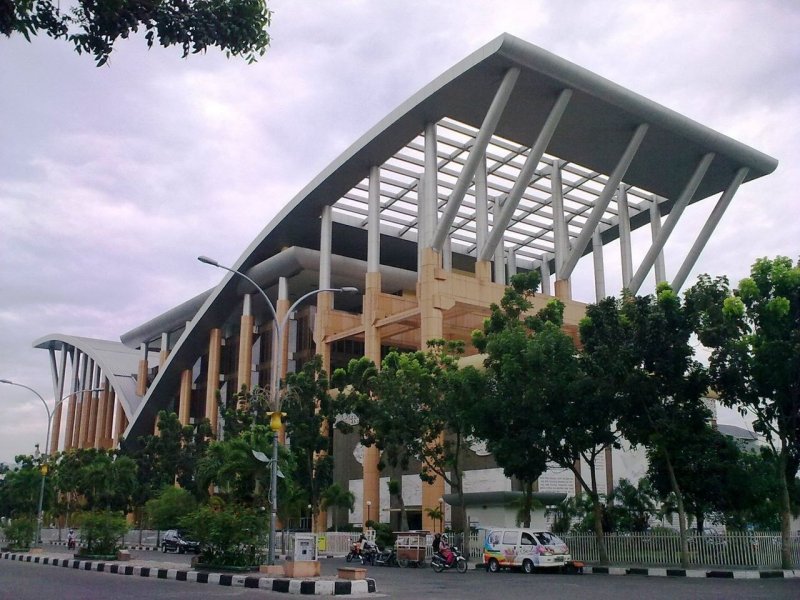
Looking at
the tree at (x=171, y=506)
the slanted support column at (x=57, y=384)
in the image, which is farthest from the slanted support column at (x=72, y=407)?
the tree at (x=171, y=506)

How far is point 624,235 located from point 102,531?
3260 centimetres

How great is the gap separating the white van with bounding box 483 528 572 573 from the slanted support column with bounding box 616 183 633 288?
26.3 meters

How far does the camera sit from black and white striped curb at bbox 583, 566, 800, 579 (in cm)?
2003

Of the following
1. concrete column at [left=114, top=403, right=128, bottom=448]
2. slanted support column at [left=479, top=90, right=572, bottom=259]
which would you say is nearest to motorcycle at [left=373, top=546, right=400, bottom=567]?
slanted support column at [left=479, top=90, right=572, bottom=259]

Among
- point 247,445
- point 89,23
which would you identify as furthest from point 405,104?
point 89,23

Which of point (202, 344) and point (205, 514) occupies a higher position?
point (202, 344)

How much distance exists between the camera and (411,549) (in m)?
26.8

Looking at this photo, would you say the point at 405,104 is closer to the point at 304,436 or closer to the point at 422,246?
the point at 422,246

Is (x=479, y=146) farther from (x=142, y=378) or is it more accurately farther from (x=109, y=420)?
(x=109, y=420)

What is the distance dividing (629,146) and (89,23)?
108 ft

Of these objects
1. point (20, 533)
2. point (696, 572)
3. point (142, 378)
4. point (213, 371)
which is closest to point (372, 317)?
point (20, 533)

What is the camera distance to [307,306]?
5619cm

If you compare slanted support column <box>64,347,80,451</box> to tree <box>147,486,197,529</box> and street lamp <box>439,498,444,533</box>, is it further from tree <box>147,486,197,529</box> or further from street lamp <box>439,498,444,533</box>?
street lamp <box>439,498,444,533</box>

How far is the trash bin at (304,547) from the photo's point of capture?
725 inches
